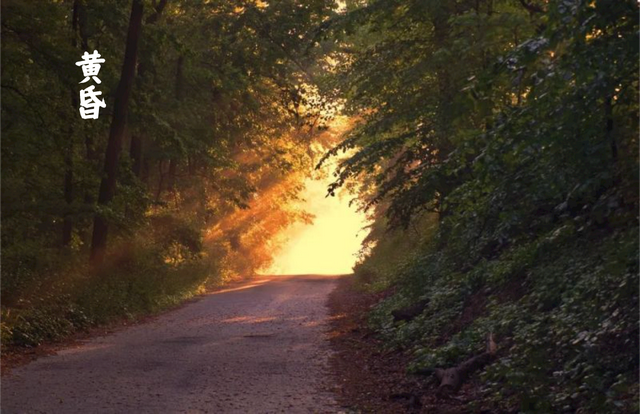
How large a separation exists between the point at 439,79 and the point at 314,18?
8717 mm

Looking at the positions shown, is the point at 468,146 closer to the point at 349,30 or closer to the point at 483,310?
the point at 483,310

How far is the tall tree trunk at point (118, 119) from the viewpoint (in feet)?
66.6

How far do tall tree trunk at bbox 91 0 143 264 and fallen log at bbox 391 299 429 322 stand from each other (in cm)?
956

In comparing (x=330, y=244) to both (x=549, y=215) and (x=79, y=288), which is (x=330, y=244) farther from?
(x=549, y=215)

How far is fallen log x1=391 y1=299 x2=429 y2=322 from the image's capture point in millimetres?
14414

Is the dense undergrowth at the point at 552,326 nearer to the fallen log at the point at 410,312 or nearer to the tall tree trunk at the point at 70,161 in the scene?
the fallen log at the point at 410,312

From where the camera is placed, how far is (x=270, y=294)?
27781mm

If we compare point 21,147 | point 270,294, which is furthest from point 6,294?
point 270,294

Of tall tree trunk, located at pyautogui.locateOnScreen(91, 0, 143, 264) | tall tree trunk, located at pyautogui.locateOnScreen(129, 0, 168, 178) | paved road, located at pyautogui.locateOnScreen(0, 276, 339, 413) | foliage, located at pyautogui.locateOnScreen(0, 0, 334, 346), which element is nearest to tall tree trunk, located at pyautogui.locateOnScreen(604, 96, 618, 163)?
paved road, located at pyautogui.locateOnScreen(0, 276, 339, 413)

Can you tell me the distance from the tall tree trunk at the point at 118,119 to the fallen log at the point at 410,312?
9565 mm

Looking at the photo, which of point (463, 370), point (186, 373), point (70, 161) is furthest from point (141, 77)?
point (463, 370)

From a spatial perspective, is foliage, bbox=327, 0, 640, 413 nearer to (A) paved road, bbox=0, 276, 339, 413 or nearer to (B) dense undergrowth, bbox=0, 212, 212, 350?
(A) paved road, bbox=0, 276, 339, 413

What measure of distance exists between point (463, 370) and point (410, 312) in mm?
5227

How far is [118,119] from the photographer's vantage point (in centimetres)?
2042
